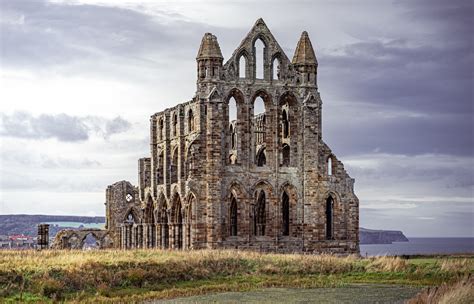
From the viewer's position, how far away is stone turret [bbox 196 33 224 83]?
62.4 meters

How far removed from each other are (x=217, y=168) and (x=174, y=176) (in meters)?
6.98

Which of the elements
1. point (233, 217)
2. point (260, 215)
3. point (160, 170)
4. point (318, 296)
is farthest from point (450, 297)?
point (160, 170)

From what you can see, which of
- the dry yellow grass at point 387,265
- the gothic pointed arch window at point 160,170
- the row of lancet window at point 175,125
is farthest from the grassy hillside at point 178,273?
the gothic pointed arch window at point 160,170

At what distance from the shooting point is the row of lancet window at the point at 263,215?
63.4m

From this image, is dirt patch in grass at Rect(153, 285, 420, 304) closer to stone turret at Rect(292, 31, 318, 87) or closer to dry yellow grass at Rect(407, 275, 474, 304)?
dry yellow grass at Rect(407, 275, 474, 304)

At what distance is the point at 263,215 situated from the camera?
65.0 meters

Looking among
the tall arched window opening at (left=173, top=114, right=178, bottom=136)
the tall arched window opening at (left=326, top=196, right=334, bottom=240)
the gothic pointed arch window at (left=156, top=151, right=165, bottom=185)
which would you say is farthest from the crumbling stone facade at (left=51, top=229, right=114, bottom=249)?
the tall arched window opening at (left=326, top=196, right=334, bottom=240)

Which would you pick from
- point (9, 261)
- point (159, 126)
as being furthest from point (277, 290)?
point (159, 126)

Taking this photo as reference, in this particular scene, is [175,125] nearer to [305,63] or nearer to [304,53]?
[305,63]

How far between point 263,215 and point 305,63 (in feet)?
33.1

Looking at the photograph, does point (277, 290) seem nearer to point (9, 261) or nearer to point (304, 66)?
point (9, 261)

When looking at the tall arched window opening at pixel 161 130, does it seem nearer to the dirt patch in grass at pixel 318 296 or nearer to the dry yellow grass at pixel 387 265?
the dry yellow grass at pixel 387 265

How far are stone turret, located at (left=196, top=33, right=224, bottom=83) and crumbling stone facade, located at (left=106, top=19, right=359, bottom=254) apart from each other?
0.20 feet

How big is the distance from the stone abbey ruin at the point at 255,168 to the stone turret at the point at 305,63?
0.06 metres
